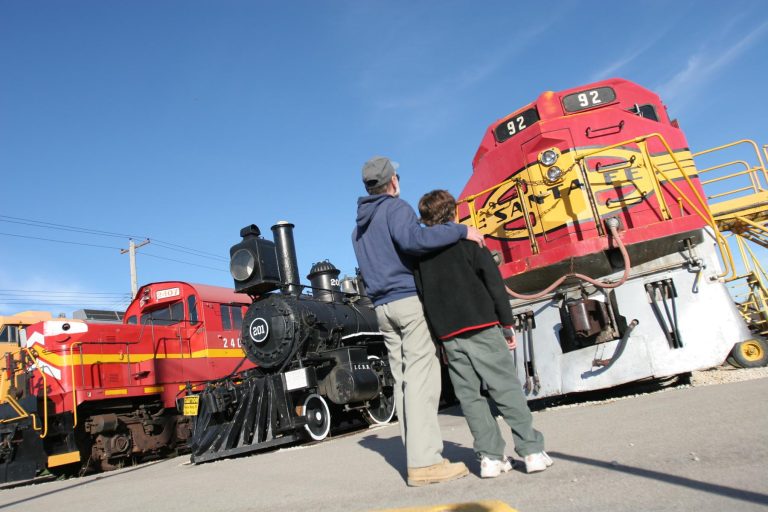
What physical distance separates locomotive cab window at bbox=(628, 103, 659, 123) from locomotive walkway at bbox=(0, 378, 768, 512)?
3.63m

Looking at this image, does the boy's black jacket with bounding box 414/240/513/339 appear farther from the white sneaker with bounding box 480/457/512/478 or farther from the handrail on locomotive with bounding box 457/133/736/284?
the handrail on locomotive with bounding box 457/133/736/284

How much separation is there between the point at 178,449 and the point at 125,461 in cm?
95

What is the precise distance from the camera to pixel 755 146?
24.2ft

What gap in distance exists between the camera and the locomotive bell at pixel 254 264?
26.6 ft

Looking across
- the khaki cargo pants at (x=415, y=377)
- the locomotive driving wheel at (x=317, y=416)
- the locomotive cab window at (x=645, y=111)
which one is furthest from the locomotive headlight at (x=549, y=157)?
the locomotive driving wheel at (x=317, y=416)

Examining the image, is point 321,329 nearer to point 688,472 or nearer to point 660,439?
point 660,439

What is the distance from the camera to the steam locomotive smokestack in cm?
855

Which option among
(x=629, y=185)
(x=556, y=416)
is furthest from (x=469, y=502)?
(x=629, y=185)

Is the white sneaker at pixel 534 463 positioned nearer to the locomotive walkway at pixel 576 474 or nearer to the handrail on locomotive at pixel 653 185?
the locomotive walkway at pixel 576 474

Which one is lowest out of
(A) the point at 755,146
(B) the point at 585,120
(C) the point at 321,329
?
(C) the point at 321,329

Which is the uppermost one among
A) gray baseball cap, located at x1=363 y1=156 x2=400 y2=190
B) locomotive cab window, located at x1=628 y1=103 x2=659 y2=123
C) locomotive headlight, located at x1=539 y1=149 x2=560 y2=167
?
locomotive cab window, located at x1=628 y1=103 x2=659 y2=123

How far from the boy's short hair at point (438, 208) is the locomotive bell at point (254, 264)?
5.16 m

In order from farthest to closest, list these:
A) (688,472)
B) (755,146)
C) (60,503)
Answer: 1. (755,146)
2. (60,503)
3. (688,472)

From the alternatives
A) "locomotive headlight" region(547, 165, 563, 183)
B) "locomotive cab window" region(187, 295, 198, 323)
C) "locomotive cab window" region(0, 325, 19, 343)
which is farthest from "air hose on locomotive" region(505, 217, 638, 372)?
"locomotive cab window" region(0, 325, 19, 343)
